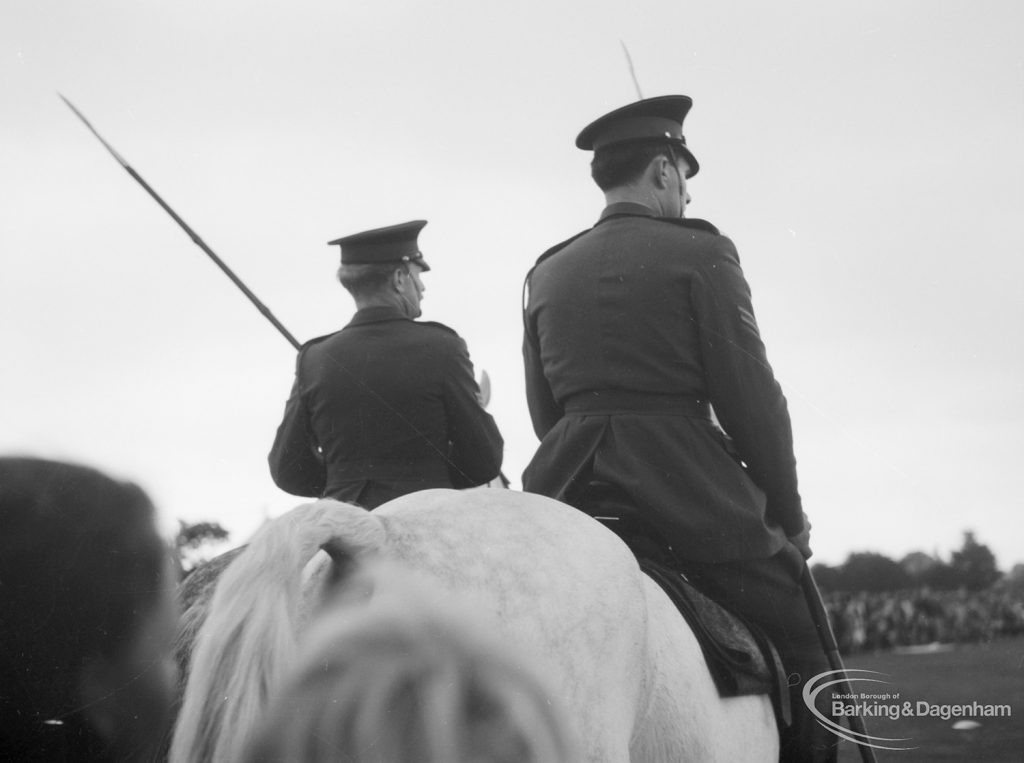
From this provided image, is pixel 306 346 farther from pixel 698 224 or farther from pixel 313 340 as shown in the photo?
pixel 698 224

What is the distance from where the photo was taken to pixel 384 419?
4898 mm

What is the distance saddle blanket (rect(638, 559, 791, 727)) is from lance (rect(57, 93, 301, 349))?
2888 millimetres

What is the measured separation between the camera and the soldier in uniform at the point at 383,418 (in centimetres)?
488

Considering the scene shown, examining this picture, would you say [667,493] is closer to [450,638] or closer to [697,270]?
[697,270]

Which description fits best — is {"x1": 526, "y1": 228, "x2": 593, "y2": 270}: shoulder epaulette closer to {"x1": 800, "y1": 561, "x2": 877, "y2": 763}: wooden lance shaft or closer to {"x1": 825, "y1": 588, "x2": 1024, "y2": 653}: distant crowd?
{"x1": 800, "y1": 561, "x2": 877, "y2": 763}: wooden lance shaft

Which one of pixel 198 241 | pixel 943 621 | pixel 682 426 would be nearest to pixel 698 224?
pixel 682 426

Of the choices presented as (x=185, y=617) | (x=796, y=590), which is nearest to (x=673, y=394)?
(x=796, y=590)

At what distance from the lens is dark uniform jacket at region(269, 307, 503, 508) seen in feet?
16.0

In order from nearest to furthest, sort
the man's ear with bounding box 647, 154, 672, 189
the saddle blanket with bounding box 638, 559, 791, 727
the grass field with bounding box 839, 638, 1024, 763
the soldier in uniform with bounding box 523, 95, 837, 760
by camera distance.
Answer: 1. the saddle blanket with bounding box 638, 559, 791, 727
2. the soldier in uniform with bounding box 523, 95, 837, 760
3. the man's ear with bounding box 647, 154, 672, 189
4. the grass field with bounding box 839, 638, 1024, 763

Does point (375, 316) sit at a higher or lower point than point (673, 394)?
higher

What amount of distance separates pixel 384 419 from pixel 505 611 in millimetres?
2676

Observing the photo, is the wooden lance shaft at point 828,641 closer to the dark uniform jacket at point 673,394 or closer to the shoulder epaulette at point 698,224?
the dark uniform jacket at point 673,394

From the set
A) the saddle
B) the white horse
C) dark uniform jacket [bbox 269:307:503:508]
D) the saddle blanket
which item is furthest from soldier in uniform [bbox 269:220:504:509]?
the white horse

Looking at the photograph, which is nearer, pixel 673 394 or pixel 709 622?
pixel 709 622
